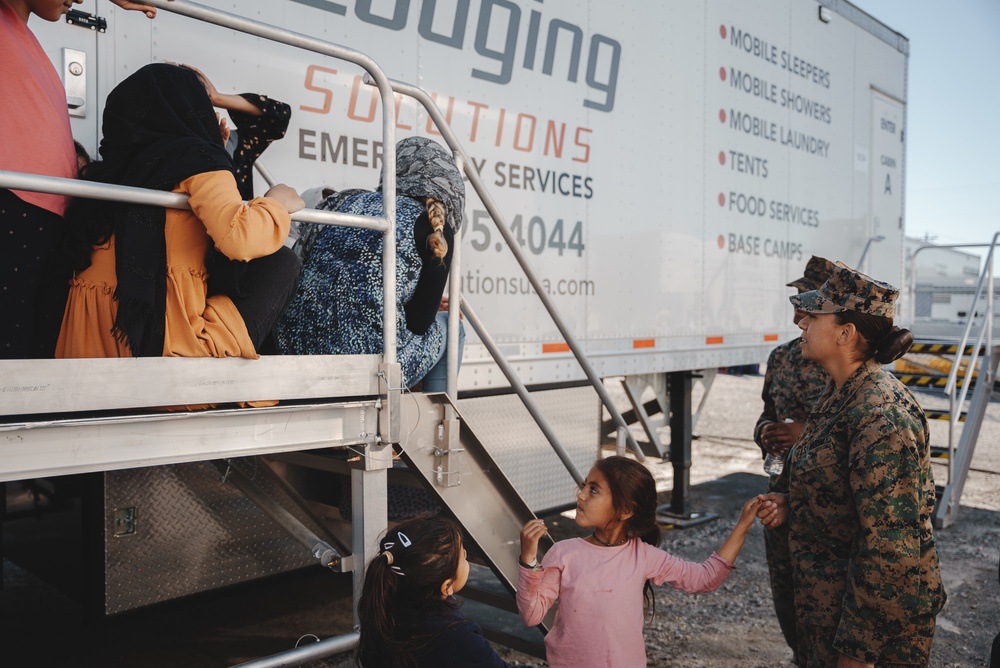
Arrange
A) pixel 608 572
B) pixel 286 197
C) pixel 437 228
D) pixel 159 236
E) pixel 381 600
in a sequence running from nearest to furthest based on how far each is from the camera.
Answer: pixel 381 600 < pixel 159 236 < pixel 286 197 < pixel 608 572 < pixel 437 228

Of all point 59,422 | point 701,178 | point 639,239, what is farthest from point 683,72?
point 59,422

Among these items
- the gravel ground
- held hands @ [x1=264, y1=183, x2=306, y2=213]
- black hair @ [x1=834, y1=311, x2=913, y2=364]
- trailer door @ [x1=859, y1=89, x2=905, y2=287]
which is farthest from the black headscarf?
trailer door @ [x1=859, y1=89, x2=905, y2=287]

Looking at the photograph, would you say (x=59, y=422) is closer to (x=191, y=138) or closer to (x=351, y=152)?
(x=191, y=138)

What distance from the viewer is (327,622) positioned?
423 cm

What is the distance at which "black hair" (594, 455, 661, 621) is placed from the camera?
7.64 feet

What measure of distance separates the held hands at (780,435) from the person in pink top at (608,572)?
1.01 m

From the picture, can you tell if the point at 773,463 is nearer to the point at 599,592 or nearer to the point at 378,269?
the point at 599,592

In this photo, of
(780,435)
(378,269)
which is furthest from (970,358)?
(378,269)

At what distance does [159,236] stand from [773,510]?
171 centimetres

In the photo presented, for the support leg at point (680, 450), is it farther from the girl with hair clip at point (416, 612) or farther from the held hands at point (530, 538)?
the girl with hair clip at point (416, 612)

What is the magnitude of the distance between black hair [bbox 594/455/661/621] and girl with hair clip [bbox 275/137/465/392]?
73 centimetres

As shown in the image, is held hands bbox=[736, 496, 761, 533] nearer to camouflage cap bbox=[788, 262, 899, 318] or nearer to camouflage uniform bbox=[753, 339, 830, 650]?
camouflage cap bbox=[788, 262, 899, 318]

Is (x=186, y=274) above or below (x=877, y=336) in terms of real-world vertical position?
above

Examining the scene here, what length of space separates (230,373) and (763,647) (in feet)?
9.79
